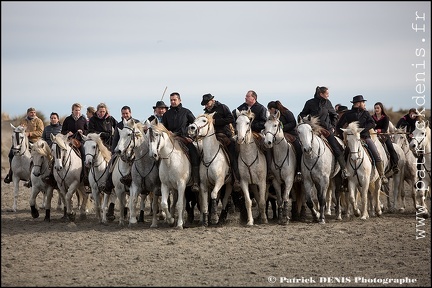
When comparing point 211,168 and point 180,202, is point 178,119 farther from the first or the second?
point 180,202

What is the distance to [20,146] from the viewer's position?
774 inches

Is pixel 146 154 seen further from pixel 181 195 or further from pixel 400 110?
A: pixel 400 110

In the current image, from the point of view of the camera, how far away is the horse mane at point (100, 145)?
17.5m

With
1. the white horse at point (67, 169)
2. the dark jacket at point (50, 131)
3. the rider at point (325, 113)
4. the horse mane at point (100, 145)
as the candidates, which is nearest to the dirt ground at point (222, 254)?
the white horse at point (67, 169)

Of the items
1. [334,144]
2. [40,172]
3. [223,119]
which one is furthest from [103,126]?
[334,144]

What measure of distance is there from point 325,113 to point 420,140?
303cm

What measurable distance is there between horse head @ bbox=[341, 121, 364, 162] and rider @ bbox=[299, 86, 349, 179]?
235 millimetres

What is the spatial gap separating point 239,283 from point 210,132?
5592mm

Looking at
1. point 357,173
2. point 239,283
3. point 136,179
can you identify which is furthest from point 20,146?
point 239,283

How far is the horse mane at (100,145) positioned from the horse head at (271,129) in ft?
13.1

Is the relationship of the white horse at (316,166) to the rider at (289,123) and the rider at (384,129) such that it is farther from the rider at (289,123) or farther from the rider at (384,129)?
the rider at (384,129)

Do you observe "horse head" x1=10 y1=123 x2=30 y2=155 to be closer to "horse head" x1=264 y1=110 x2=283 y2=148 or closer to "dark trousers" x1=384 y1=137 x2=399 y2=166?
"horse head" x1=264 y1=110 x2=283 y2=148

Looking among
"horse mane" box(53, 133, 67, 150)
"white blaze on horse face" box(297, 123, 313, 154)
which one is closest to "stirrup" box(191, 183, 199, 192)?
"white blaze on horse face" box(297, 123, 313, 154)

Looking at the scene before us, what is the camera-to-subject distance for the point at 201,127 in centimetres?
1574
